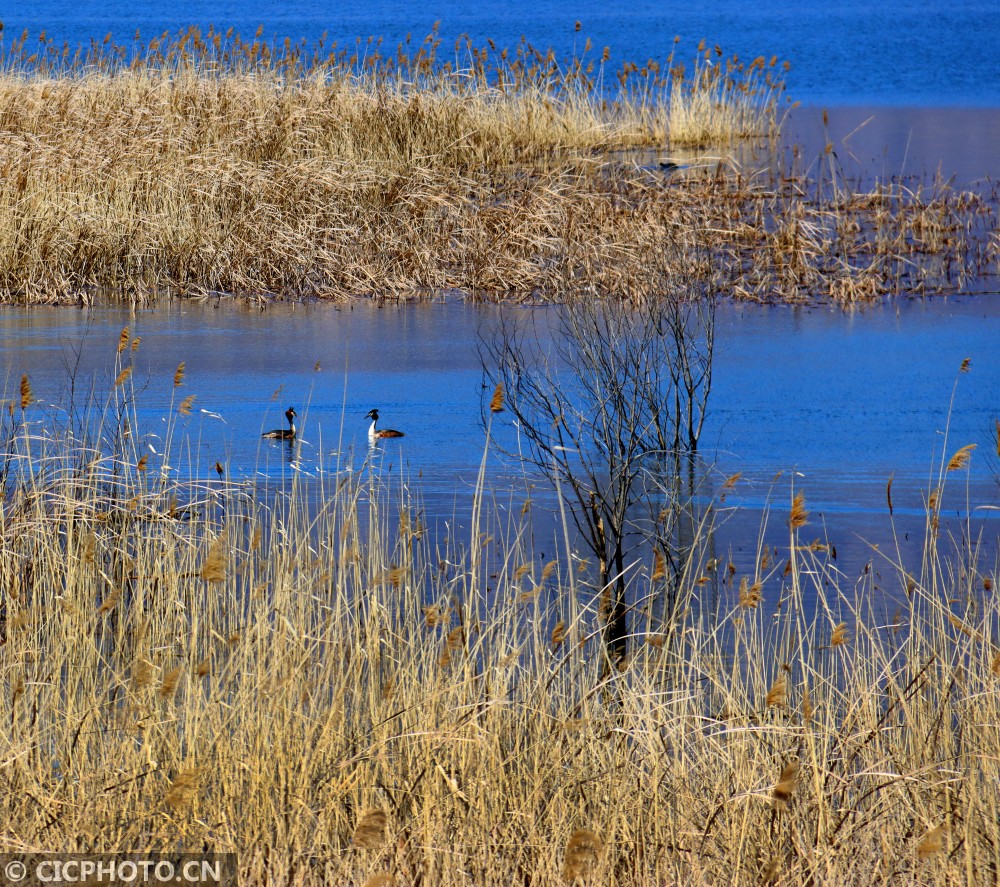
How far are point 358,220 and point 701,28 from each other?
49.1m

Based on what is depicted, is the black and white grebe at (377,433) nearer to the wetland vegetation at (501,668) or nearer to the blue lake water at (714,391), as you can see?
the blue lake water at (714,391)

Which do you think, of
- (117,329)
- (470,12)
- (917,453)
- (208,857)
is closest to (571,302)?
(917,453)

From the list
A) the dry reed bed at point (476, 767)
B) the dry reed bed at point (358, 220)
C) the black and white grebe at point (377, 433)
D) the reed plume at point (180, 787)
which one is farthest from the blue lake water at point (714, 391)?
the reed plume at point (180, 787)

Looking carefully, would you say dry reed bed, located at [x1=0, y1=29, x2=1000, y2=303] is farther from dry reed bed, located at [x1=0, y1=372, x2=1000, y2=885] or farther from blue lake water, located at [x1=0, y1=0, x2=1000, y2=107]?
blue lake water, located at [x1=0, y1=0, x2=1000, y2=107]

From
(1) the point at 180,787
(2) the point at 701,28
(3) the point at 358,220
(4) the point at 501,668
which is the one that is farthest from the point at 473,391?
(2) the point at 701,28

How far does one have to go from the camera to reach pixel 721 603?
5910 millimetres

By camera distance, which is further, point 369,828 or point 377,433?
point 377,433

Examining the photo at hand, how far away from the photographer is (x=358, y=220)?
1400 cm

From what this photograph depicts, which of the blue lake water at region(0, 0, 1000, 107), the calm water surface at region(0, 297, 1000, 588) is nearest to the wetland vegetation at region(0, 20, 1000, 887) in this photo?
the calm water surface at region(0, 297, 1000, 588)

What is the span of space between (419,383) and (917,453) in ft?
11.4

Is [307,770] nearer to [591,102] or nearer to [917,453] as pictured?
[917,453]

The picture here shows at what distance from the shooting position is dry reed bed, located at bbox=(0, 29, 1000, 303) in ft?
43.7
